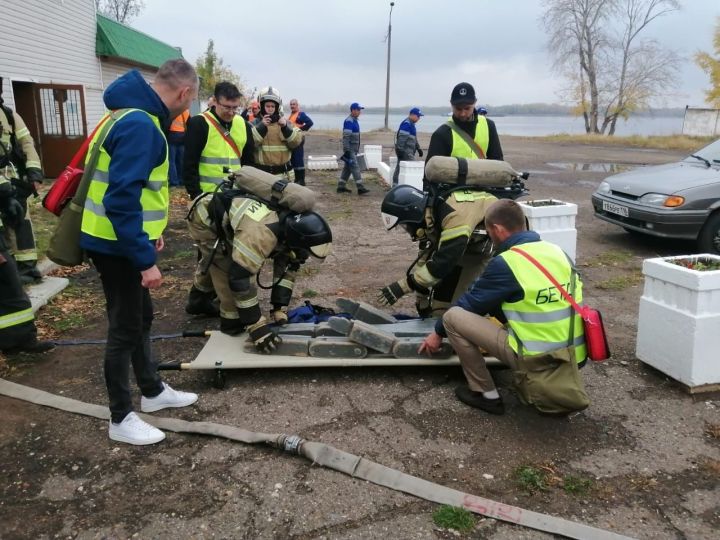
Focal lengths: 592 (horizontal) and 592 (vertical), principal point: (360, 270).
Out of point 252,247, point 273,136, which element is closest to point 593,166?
point 273,136

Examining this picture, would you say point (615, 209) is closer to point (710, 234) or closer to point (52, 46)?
point (710, 234)

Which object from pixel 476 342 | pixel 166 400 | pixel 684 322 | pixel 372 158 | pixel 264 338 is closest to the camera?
pixel 476 342

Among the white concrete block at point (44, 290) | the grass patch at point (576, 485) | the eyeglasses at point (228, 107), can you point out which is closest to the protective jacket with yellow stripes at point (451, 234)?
the grass patch at point (576, 485)

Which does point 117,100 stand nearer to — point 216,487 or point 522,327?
point 216,487

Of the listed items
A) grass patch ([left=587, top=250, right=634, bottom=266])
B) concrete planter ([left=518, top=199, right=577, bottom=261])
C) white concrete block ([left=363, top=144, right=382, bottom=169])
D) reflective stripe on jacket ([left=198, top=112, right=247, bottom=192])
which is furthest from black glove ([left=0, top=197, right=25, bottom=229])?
white concrete block ([left=363, top=144, right=382, bottom=169])

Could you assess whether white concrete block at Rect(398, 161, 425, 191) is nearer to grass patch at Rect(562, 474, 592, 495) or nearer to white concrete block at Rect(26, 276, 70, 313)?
white concrete block at Rect(26, 276, 70, 313)

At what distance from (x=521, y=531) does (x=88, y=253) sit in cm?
260

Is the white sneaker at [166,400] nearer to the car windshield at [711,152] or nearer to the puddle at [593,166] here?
the car windshield at [711,152]

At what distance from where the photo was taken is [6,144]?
5746 millimetres

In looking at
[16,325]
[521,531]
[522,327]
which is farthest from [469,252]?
[16,325]

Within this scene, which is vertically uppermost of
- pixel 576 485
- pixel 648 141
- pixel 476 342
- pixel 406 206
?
pixel 648 141

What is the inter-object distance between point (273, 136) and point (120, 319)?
4.70 m

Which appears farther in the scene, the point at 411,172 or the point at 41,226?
the point at 411,172

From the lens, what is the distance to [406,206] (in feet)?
14.5
